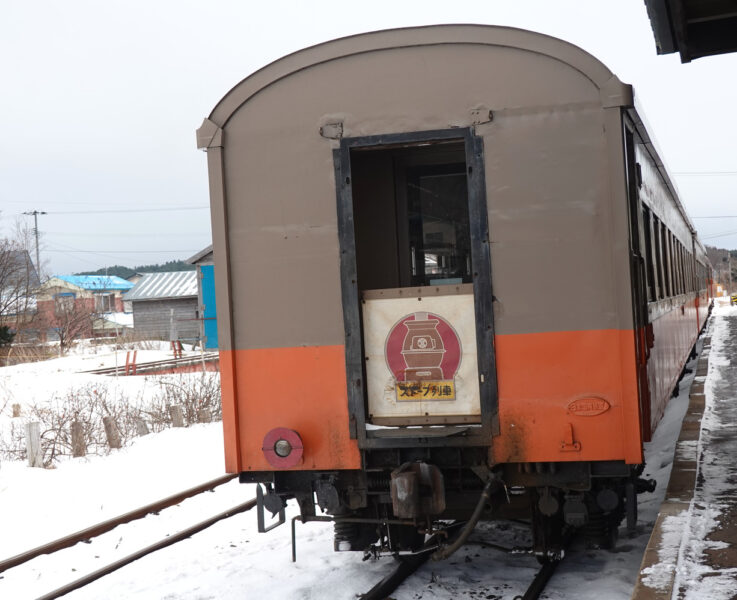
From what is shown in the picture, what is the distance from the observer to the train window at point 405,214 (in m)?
5.88

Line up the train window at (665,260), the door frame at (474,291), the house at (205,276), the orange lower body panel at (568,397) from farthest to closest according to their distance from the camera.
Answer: the house at (205,276) < the train window at (665,260) < the door frame at (474,291) < the orange lower body panel at (568,397)

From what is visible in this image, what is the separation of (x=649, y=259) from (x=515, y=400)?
2219 mm

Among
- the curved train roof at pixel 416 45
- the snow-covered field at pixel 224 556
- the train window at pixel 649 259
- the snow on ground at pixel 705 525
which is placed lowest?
the snow-covered field at pixel 224 556

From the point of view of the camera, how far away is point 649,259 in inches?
257

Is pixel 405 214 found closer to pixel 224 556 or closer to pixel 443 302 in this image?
pixel 443 302

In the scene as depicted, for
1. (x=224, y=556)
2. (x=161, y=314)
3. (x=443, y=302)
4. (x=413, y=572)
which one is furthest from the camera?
(x=161, y=314)

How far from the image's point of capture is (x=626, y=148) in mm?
5035

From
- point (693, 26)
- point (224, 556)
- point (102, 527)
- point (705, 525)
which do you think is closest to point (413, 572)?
point (224, 556)

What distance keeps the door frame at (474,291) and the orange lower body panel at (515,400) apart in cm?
6

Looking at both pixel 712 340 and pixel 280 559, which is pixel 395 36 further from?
pixel 712 340

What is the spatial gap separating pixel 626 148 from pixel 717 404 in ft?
19.7

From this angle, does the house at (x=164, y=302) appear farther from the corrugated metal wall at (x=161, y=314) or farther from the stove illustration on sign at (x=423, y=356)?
the stove illustration on sign at (x=423, y=356)

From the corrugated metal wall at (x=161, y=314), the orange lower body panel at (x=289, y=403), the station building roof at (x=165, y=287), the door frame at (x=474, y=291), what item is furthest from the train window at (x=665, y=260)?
the station building roof at (x=165, y=287)

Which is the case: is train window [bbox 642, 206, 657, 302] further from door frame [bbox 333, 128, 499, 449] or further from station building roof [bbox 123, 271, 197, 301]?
station building roof [bbox 123, 271, 197, 301]
